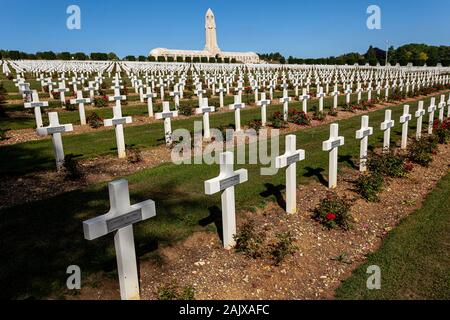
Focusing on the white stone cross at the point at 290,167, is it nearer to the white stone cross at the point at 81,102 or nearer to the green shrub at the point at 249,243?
the green shrub at the point at 249,243

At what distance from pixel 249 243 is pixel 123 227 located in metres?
1.72

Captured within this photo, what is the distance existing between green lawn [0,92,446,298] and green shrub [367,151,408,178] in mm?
803

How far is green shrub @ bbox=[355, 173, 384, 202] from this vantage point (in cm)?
648

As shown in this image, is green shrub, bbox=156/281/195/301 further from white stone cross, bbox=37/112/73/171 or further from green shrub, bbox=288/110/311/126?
green shrub, bbox=288/110/311/126

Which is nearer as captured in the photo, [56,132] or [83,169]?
[56,132]

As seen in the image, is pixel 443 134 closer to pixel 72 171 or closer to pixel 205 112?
pixel 205 112

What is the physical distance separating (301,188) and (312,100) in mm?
14207

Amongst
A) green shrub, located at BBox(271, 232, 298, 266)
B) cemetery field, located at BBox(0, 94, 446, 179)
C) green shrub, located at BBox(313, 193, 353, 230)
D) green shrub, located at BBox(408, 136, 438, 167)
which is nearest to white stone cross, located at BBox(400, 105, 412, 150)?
green shrub, located at BBox(408, 136, 438, 167)

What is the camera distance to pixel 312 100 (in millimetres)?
20281

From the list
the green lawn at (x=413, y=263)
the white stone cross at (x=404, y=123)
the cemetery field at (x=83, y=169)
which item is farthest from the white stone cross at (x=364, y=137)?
the cemetery field at (x=83, y=169)

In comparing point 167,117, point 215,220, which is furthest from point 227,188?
point 167,117

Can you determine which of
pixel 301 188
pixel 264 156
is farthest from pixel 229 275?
pixel 264 156

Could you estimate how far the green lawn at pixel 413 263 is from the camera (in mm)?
3969

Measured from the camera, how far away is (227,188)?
181 inches
